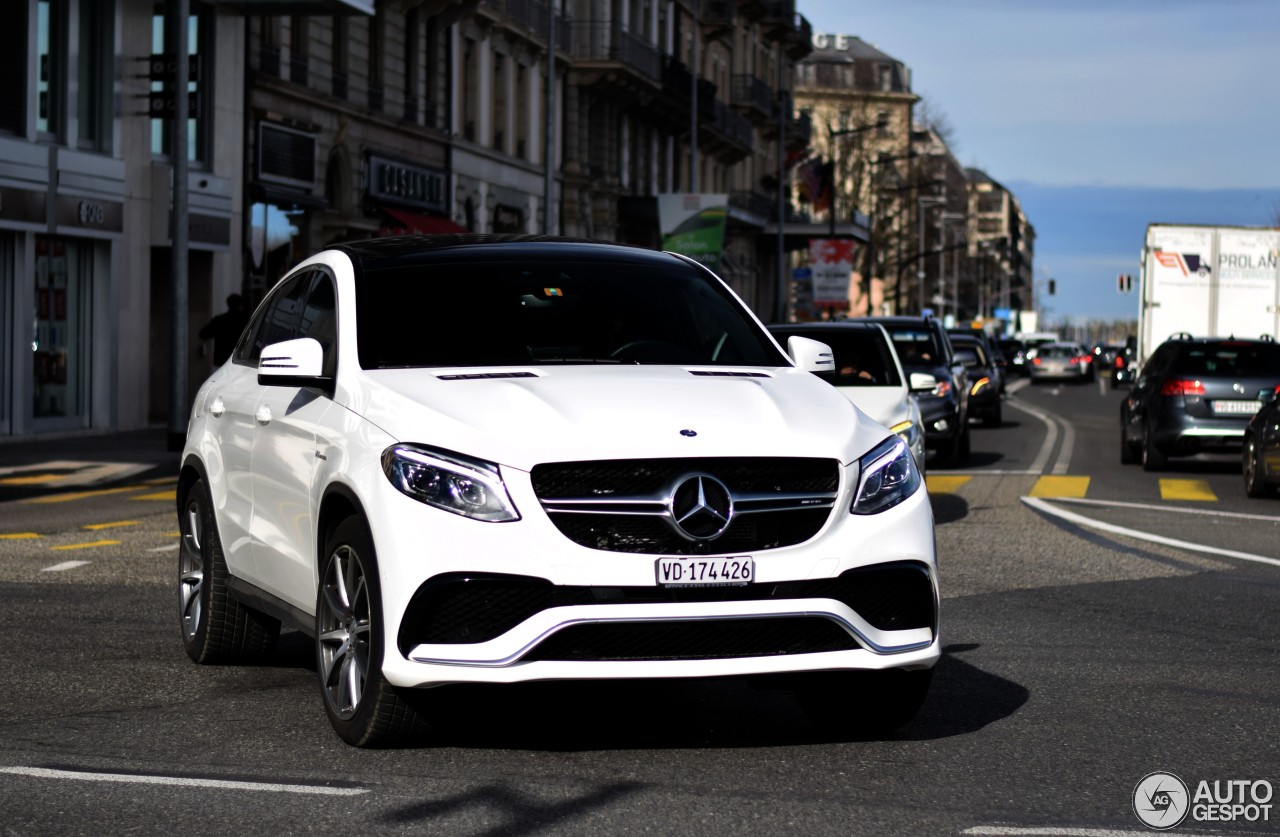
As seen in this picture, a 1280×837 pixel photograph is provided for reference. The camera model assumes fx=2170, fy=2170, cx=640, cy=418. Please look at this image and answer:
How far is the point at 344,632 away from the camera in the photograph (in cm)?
655

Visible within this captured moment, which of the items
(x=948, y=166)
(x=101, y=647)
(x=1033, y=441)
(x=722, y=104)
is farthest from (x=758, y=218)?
(x=948, y=166)

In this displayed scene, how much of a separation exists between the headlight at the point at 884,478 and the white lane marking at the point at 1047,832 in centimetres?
117

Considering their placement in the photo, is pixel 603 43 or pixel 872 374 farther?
pixel 603 43

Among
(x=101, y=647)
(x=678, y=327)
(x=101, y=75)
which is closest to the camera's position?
(x=678, y=327)

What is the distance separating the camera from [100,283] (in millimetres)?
28609

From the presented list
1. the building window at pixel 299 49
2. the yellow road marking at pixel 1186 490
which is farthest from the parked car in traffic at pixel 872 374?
the building window at pixel 299 49

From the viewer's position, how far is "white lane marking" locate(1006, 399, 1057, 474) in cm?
2422

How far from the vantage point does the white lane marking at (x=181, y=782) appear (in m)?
5.90

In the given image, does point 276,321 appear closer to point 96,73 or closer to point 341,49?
point 96,73

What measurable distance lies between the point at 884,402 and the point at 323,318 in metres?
8.79

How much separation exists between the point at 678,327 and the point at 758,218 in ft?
216

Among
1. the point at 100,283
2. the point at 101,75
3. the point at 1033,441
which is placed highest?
the point at 101,75

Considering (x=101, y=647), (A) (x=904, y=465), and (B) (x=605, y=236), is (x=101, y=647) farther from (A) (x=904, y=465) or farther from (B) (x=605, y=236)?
(B) (x=605, y=236)

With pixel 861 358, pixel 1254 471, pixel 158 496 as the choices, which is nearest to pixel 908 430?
pixel 861 358
